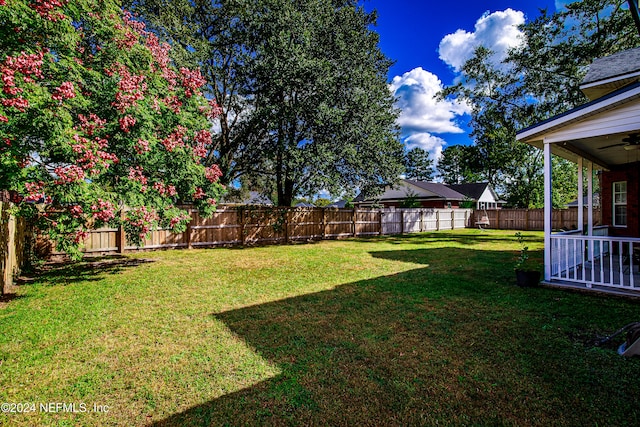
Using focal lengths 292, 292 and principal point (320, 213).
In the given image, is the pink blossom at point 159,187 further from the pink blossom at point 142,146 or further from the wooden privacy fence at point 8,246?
the wooden privacy fence at point 8,246

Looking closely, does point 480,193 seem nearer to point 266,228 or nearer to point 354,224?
point 354,224

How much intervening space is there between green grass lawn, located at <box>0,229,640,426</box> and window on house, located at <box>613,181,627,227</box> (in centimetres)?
620

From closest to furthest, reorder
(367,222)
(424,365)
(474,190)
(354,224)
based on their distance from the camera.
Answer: (424,365), (354,224), (367,222), (474,190)

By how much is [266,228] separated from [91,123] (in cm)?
850

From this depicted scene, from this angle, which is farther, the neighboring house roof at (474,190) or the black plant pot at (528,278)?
the neighboring house roof at (474,190)

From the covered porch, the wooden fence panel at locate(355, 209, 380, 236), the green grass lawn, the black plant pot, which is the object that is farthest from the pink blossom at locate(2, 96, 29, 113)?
the wooden fence panel at locate(355, 209, 380, 236)

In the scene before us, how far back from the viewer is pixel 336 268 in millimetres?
8055

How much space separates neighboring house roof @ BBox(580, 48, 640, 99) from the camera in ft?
24.7

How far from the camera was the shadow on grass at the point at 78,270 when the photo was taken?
6652 mm

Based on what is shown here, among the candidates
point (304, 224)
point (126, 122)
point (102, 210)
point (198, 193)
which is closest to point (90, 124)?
point (126, 122)

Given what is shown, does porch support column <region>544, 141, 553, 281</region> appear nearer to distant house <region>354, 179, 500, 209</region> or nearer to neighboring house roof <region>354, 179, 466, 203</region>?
distant house <region>354, 179, 500, 209</region>

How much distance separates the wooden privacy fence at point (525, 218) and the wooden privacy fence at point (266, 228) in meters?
8.31

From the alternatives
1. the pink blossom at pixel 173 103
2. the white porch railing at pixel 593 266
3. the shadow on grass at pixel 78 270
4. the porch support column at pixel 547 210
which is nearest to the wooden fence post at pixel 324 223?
the shadow on grass at pixel 78 270

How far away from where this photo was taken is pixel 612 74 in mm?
7711
